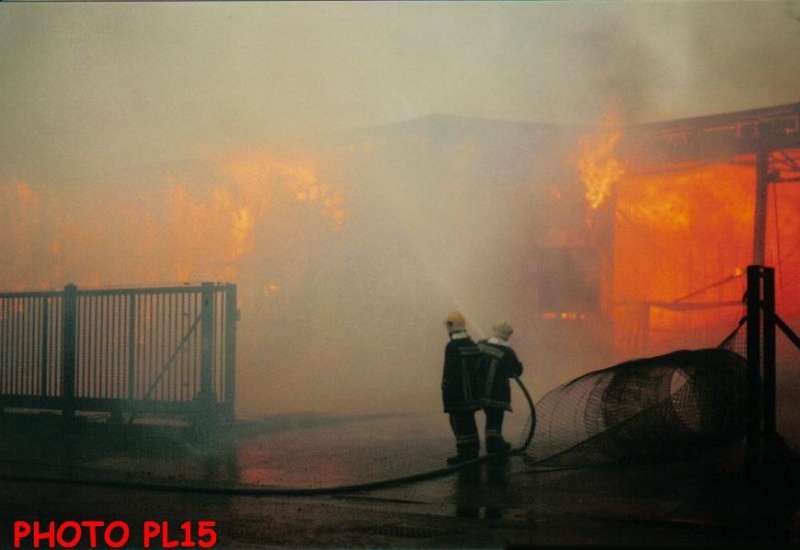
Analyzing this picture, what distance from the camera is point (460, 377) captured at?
9.37 metres

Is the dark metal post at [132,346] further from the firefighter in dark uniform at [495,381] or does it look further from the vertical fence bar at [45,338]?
the firefighter in dark uniform at [495,381]

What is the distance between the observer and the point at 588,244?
21.9 m

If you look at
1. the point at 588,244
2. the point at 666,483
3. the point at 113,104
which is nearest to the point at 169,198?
the point at 113,104

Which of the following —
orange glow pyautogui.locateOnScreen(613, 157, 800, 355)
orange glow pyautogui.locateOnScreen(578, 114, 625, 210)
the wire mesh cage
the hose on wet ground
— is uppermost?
orange glow pyautogui.locateOnScreen(578, 114, 625, 210)

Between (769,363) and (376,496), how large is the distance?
3637mm

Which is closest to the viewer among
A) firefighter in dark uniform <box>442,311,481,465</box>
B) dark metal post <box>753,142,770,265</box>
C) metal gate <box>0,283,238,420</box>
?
firefighter in dark uniform <box>442,311,481,465</box>

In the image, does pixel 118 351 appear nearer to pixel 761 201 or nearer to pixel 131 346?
pixel 131 346

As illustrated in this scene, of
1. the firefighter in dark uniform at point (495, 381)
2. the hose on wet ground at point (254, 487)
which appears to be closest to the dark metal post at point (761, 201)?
the firefighter in dark uniform at point (495, 381)

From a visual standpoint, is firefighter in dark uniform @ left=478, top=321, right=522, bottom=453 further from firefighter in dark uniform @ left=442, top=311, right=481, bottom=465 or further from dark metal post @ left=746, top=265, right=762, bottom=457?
dark metal post @ left=746, top=265, right=762, bottom=457

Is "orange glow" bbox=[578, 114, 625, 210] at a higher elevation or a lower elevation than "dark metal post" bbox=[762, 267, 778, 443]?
higher

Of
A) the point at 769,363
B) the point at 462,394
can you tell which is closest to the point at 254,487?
the point at 462,394

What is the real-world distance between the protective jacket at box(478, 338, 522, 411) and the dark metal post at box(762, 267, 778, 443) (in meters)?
2.32

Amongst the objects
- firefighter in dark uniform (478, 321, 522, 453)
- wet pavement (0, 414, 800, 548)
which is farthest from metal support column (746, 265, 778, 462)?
firefighter in dark uniform (478, 321, 522, 453)

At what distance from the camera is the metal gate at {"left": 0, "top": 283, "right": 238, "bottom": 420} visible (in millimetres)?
12367
